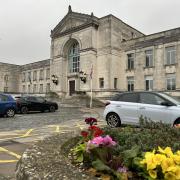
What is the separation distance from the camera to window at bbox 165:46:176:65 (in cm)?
3634

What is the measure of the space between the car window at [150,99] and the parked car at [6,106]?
11327mm

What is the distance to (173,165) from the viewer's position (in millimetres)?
2703

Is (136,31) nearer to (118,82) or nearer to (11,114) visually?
(118,82)

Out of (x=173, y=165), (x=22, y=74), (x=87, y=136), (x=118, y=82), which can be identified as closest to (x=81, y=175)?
(x=173, y=165)

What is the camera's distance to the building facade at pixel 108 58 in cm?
3709

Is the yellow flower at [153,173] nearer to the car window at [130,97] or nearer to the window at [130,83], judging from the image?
the car window at [130,97]

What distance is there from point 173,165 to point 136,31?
47383 millimetres

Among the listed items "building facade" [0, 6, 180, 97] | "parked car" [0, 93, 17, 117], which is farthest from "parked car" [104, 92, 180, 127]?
"building facade" [0, 6, 180, 97]

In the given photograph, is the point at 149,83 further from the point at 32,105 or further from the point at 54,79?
the point at 32,105

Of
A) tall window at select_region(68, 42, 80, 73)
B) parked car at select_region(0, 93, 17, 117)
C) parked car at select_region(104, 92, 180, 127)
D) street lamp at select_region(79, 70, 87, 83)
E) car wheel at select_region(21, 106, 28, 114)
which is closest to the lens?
parked car at select_region(104, 92, 180, 127)

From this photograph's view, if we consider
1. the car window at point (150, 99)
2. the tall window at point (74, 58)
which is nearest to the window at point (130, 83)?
the tall window at point (74, 58)

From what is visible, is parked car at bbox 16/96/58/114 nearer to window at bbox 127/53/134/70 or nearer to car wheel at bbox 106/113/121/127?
car wheel at bbox 106/113/121/127

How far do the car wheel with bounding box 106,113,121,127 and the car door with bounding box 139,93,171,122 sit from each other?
122cm

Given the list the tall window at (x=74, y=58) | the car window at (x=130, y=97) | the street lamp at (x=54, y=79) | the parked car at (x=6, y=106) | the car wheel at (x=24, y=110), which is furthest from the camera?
the street lamp at (x=54, y=79)
